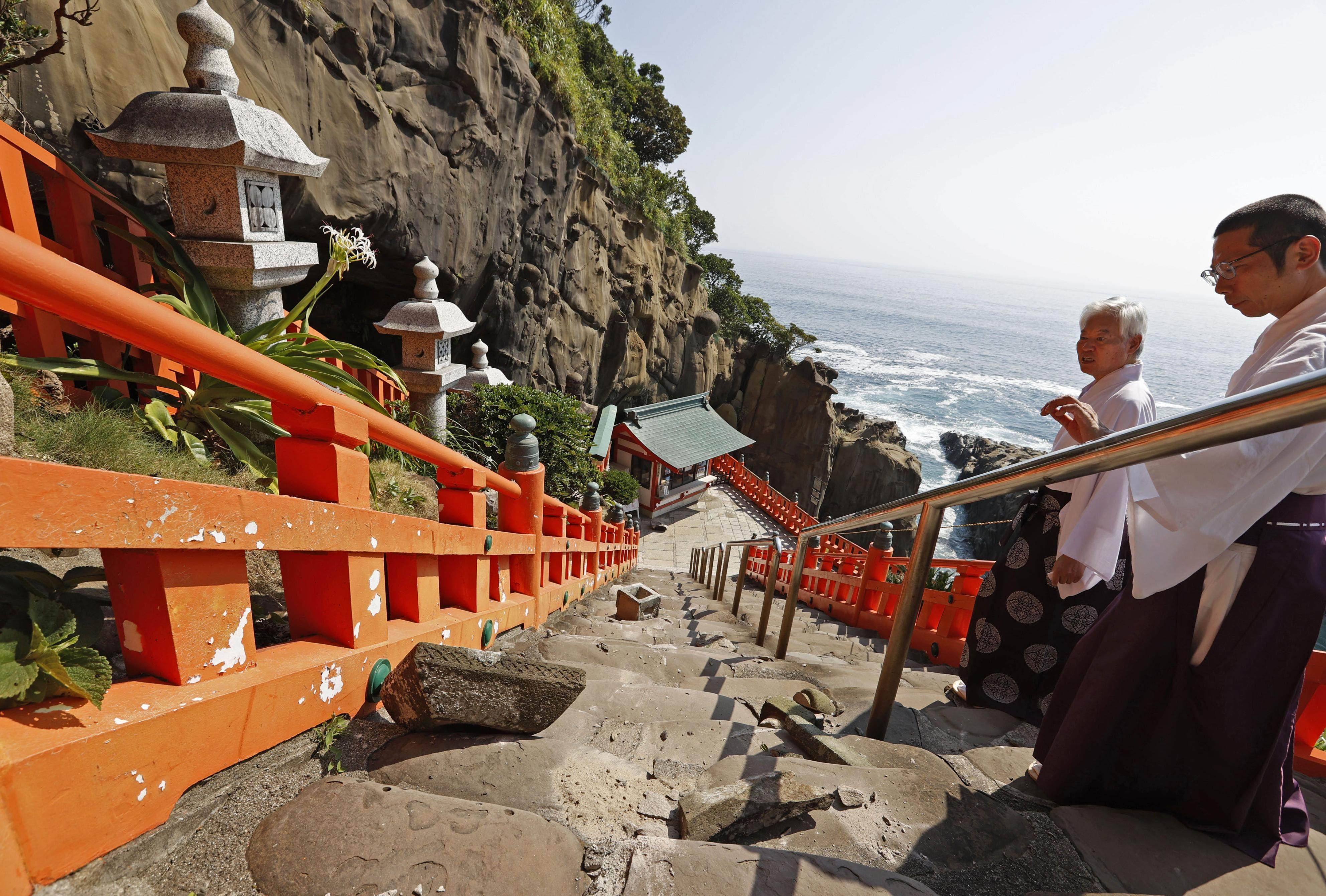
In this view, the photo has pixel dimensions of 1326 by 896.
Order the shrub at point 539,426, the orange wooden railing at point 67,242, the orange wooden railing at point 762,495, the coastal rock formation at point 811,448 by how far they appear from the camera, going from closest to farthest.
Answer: the orange wooden railing at point 67,242, the shrub at point 539,426, the orange wooden railing at point 762,495, the coastal rock formation at point 811,448

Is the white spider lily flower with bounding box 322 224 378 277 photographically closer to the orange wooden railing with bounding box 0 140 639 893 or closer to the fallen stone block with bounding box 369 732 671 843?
the orange wooden railing with bounding box 0 140 639 893

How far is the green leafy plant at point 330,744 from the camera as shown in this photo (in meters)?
1.29

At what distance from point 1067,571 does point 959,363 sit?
87947mm

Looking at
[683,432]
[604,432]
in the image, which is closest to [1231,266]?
[604,432]

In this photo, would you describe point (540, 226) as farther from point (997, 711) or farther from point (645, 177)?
point (997, 711)

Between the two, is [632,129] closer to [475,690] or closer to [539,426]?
[539,426]

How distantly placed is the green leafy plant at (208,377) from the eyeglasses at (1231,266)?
2915 mm

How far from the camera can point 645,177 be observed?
17.6 metres

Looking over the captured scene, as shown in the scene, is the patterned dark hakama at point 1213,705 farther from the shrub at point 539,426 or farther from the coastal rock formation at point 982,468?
the coastal rock formation at point 982,468

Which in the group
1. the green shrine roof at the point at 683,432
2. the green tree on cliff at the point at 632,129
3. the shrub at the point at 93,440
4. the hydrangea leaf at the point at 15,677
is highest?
the green tree on cliff at the point at 632,129

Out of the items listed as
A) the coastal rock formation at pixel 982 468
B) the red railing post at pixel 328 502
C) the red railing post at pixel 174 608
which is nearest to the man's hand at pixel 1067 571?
the red railing post at pixel 328 502

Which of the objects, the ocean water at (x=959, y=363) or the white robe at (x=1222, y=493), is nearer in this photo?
the white robe at (x=1222, y=493)

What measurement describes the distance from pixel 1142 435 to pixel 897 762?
1.04 metres

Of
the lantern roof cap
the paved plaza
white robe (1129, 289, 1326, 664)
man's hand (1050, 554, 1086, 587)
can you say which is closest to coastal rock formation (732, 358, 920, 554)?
the paved plaza
